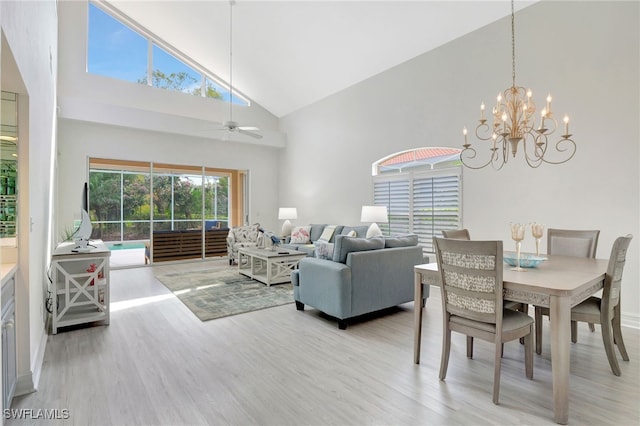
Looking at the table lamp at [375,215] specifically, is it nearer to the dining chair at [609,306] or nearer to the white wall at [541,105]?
the white wall at [541,105]

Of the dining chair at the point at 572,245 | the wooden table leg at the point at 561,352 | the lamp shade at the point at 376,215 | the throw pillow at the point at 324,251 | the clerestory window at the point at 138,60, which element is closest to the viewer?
the wooden table leg at the point at 561,352

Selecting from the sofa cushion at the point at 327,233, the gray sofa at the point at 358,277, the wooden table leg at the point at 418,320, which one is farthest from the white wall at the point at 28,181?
the sofa cushion at the point at 327,233

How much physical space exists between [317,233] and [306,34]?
12.8ft

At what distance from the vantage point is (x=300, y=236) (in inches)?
290

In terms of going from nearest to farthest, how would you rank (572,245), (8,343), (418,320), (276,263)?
(8,343) → (418,320) → (572,245) → (276,263)

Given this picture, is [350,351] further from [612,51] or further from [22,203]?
[612,51]

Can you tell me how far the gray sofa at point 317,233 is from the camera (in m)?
6.32

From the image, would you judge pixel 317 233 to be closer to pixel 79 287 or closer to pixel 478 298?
pixel 79 287

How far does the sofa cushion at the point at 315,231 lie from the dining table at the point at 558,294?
15.6 feet

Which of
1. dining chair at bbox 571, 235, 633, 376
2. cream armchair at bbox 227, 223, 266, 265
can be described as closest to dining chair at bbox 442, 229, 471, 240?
dining chair at bbox 571, 235, 633, 376

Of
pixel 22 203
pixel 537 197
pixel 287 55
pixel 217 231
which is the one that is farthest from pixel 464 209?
pixel 217 231

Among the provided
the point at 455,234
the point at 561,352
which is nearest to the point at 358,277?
the point at 455,234

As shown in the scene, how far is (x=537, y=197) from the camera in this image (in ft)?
14.1

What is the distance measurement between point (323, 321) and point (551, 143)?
11.7 feet
